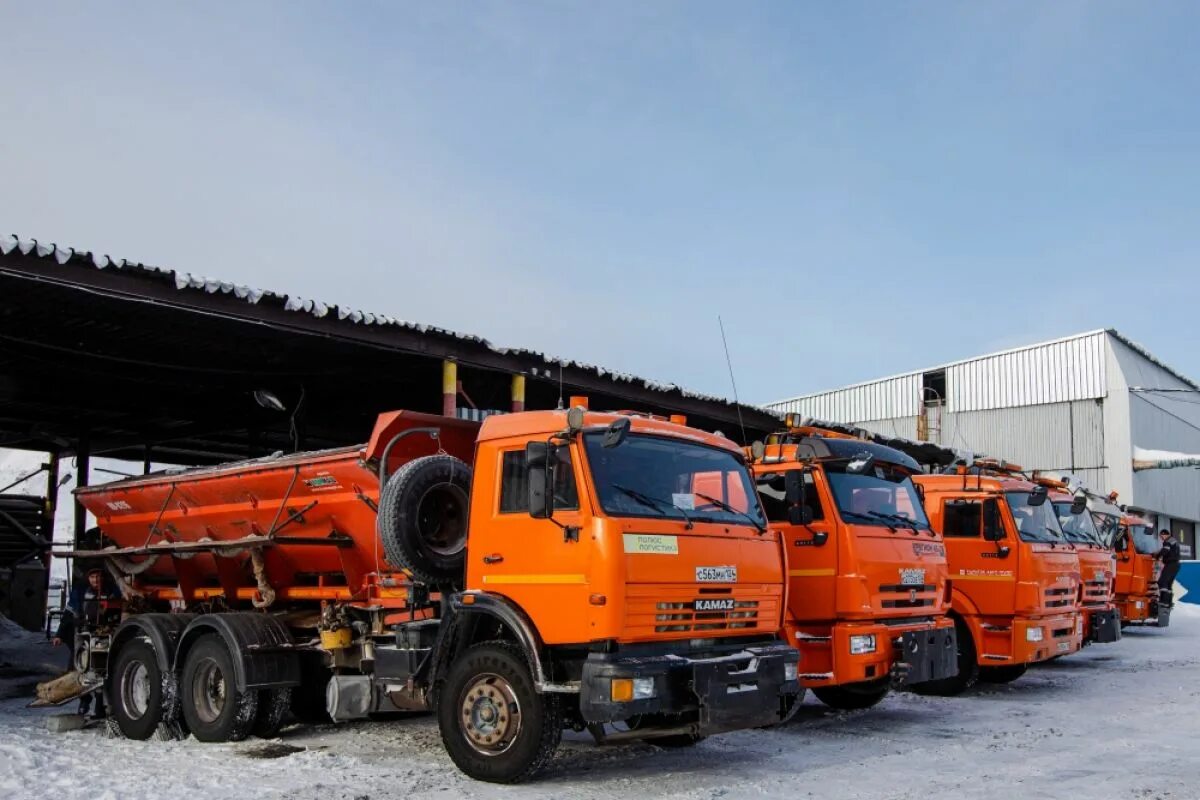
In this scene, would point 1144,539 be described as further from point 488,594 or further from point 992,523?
point 488,594

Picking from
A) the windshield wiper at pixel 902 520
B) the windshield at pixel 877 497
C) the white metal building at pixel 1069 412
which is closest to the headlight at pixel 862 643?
the windshield at pixel 877 497

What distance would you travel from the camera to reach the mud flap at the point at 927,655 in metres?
9.30

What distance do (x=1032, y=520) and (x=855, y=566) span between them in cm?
419

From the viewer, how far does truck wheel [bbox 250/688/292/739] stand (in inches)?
374

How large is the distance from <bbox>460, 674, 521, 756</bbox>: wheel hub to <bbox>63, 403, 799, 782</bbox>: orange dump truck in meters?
0.01

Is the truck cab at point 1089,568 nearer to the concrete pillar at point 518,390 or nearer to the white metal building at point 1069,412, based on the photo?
the concrete pillar at point 518,390

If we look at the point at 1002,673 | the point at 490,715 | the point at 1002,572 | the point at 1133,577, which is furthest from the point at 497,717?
the point at 1133,577

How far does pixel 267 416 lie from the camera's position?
18375 mm

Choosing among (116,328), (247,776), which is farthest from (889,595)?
(116,328)

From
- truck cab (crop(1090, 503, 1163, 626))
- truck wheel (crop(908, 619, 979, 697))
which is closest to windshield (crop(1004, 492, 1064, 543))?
truck wheel (crop(908, 619, 979, 697))

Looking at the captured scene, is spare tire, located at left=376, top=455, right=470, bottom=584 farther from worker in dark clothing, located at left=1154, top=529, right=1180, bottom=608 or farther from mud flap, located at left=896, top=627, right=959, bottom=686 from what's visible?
worker in dark clothing, located at left=1154, top=529, right=1180, bottom=608

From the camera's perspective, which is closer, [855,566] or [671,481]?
[671,481]

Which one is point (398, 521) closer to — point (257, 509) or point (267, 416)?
point (257, 509)

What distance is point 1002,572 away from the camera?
11922mm
